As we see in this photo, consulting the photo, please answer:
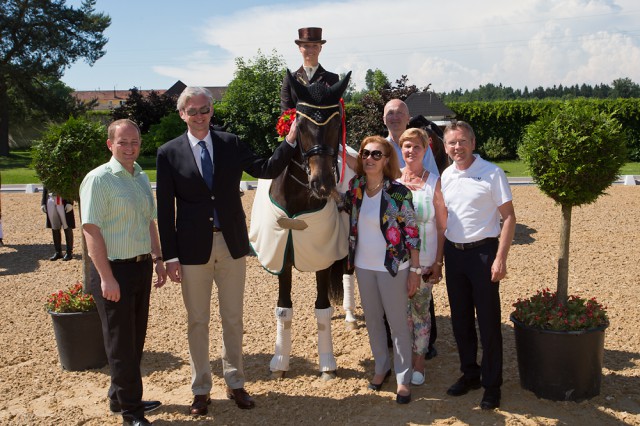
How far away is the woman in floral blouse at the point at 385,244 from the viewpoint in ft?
14.1

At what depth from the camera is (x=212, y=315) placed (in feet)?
22.3

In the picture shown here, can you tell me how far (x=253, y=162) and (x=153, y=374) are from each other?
88.9 inches

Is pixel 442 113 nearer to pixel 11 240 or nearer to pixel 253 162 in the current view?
pixel 11 240

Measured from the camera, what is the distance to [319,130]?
4102mm

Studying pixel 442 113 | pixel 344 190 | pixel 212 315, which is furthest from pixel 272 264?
pixel 442 113

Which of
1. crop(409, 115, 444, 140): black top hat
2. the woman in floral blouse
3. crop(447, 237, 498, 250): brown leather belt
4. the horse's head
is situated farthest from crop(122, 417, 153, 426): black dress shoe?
crop(409, 115, 444, 140): black top hat

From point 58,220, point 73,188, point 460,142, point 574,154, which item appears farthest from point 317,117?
point 58,220

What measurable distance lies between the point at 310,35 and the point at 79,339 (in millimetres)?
3440

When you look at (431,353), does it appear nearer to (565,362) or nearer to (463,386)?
(463,386)

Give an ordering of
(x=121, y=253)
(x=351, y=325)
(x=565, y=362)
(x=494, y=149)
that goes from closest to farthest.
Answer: (x=121, y=253) < (x=565, y=362) < (x=351, y=325) < (x=494, y=149)

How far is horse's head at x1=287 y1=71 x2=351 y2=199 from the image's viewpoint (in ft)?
13.3

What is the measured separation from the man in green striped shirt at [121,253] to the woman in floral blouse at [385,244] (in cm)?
160

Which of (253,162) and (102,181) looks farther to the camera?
(253,162)

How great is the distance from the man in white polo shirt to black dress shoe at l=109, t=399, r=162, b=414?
2.49 metres
